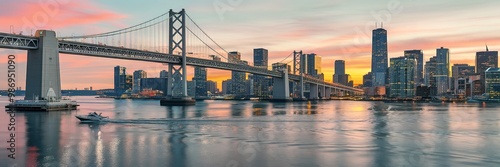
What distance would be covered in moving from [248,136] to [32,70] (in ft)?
128

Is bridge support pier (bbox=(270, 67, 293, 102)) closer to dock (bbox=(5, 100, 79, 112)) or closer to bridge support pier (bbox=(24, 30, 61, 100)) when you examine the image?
dock (bbox=(5, 100, 79, 112))

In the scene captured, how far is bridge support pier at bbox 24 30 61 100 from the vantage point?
189 ft

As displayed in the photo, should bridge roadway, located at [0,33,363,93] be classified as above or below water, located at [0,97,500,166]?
above

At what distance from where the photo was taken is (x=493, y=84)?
18050cm

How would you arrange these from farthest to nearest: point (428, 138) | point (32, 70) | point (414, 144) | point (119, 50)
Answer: point (119, 50) → point (32, 70) → point (428, 138) → point (414, 144)

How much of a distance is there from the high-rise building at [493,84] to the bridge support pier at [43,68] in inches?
6716

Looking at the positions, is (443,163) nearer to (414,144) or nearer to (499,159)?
(499,159)

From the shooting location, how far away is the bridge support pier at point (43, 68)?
57.5 metres

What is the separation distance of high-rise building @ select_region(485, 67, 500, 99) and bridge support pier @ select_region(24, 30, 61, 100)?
171 m

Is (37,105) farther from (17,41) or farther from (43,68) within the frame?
(17,41)

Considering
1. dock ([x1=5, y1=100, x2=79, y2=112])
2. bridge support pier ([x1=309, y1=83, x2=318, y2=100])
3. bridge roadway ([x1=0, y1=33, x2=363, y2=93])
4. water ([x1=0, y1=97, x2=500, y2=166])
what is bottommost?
water ([x1=0, y1=97, x2=500, y2=166])

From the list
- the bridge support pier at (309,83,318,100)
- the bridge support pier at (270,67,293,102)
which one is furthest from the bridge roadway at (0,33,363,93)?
the bridge support pier at (309,83,318,100)

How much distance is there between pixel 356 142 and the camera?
27.2m

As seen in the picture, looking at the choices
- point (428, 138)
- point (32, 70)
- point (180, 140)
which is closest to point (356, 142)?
point (428, 138)
